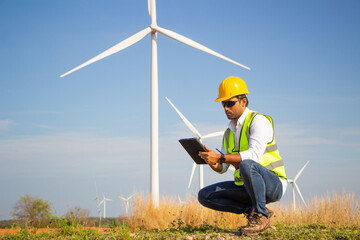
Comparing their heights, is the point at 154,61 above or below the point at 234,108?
above

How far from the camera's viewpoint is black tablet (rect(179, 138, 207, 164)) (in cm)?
698

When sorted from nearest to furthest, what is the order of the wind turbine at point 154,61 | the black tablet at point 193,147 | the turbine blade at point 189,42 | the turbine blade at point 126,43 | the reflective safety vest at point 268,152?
the black tablet at point 193,147, the reflective safety vest at point 268,152, the wind turbine at point 154,61, the turbine blade at point 126,43, the turbine blade at point 189,42

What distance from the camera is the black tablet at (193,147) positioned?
698 cm

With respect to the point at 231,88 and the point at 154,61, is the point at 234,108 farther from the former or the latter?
the point at 154,61

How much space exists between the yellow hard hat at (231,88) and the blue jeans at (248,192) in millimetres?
1295

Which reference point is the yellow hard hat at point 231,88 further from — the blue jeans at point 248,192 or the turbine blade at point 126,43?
the turbine blade at point 126,43

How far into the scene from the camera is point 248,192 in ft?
24.0

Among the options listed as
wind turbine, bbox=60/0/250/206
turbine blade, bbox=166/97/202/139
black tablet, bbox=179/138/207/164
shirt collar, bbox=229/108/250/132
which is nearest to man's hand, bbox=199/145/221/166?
black tablet, bbox=179/138/207/164

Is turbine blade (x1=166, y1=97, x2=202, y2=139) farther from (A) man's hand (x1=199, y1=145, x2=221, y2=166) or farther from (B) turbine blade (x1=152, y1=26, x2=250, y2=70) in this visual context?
(A) man's hand (x1=199, y1=145, x2=221, y2=166)

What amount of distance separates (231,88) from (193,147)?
1.36m

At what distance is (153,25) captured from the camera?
21.0 metres

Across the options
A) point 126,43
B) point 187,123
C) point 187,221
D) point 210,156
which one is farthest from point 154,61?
point 210,156

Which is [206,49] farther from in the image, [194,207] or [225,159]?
[225,159]

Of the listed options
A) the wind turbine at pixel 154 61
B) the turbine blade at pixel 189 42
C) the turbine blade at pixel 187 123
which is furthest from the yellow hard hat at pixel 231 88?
the turbine blade at pixel 187 123
